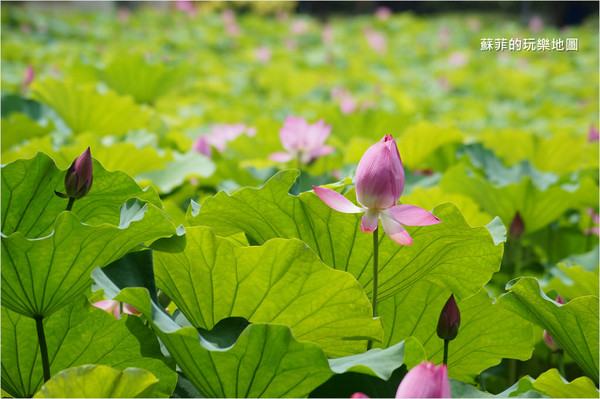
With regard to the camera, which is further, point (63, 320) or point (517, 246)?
point (517, 246)

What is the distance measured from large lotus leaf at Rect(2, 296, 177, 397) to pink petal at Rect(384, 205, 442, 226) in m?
0.27

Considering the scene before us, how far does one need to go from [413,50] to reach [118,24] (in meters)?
2.75

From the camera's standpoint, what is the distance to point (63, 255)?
2.16ft

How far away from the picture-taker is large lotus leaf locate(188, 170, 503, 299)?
0.75m

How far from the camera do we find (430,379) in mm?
465

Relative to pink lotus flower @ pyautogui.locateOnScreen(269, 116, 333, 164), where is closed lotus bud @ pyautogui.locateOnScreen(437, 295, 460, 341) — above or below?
below

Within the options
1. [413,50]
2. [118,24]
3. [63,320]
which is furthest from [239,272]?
[118,24]

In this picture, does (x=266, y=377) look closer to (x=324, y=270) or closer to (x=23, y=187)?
(x=324, y=270)

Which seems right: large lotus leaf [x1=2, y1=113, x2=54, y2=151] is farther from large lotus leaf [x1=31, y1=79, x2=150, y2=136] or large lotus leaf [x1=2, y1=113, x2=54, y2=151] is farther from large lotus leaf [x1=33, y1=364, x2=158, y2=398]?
large lotus leaf [x1=33, y1=364, x2=158, y2=398]

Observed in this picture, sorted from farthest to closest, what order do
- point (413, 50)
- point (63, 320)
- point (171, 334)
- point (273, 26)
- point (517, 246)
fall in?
point (273, 26), point (413, 50), point (517, 246), point (63, 320), point (171, 334)

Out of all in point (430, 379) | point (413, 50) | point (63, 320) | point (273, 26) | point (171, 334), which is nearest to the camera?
point (430, 379)

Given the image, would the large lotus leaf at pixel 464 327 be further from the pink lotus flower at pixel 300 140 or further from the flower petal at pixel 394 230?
the pink lotus flower at pixel 300 140

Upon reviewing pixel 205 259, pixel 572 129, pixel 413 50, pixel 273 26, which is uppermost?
pixel 273 26

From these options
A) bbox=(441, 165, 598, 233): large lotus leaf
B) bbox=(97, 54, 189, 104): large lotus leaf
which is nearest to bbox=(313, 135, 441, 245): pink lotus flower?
bbox=(441, 165, 598, 233): large lotus leaf
